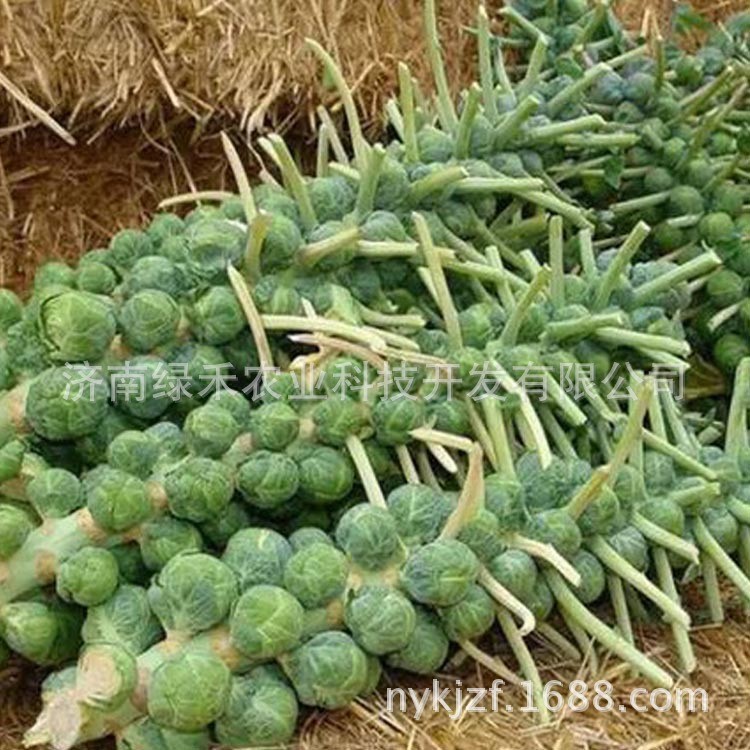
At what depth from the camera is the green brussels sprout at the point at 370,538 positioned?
1.12 m

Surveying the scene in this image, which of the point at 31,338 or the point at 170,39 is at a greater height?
the point at 170,39

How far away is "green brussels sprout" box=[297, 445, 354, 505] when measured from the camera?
3.90 ft

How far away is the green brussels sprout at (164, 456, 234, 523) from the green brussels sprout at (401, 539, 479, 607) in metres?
0.18

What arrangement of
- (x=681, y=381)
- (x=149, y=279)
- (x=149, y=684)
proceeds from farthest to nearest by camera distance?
1. (x=681, y=381)
2. (x=149, y=279)
3. (x=149, y=684)

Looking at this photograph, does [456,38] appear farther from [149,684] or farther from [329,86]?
[149,684]

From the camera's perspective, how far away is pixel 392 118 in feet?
5.09

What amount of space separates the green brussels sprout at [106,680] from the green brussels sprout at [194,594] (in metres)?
0.05

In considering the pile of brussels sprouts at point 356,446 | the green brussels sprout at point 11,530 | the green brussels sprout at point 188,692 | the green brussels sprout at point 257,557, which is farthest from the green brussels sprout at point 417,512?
the green brussels sprout at point 11,530

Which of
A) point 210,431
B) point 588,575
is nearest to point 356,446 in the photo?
point 210,431

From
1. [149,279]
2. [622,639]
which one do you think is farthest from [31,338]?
[622,639]

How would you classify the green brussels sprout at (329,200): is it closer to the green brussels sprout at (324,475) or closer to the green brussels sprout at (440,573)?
the green brussels sprout at (324,475)

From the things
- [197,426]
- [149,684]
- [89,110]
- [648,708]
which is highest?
[89,110]

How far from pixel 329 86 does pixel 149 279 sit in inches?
22.9

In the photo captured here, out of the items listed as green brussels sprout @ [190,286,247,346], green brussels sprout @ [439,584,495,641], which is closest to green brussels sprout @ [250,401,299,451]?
green brussels sprout @ [190,286,247,346]
